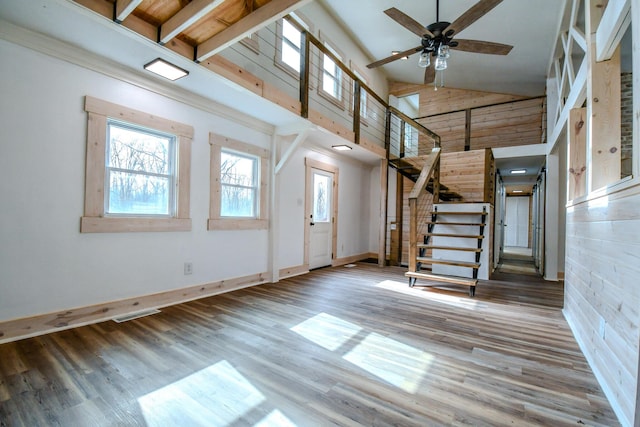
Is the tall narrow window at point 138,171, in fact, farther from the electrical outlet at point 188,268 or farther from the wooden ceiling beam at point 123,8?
the wooden ceiling beam at point 123,8

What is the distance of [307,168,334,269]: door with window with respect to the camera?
5.68 meters

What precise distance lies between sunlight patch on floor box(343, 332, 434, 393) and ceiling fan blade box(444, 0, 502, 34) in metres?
3.16

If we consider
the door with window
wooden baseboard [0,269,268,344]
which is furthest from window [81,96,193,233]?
the door with window

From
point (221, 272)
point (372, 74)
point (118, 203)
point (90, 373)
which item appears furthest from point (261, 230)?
point (372, 74)

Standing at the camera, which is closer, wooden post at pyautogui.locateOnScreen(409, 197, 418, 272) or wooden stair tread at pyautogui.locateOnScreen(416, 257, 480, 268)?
wooden stair tread at pyautogui.locateOnScreen(416, 257, 480, 268)

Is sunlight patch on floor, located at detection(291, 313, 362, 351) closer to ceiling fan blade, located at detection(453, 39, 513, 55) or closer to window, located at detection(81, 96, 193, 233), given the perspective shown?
window, located at detection(81, 96, 193, 233)

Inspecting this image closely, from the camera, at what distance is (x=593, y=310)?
223 cm

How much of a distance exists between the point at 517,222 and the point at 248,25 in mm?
13891

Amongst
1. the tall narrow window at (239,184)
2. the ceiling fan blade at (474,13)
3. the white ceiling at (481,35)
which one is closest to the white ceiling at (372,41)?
the white ceiling at (481,35)

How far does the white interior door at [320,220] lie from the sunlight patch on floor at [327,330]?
2.72 metres

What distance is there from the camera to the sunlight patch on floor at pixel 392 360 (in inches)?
76.1

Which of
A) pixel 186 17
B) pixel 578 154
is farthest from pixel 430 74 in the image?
pixel 186 17

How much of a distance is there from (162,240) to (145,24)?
209 cm

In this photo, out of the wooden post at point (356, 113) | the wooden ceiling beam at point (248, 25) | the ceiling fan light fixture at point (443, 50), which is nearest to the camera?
the wooden ceiling beam at point (248, 25)
